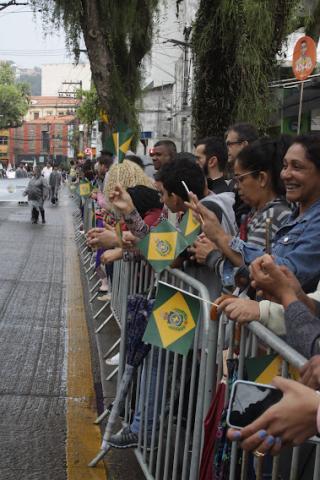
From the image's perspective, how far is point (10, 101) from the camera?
275 ft

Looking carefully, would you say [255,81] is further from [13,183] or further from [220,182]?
[13,183]

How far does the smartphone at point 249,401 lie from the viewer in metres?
1.71

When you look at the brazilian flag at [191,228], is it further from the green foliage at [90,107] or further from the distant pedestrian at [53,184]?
the distant pedestrian at [53,184]

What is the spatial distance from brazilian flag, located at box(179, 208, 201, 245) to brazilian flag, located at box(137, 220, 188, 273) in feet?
0.16

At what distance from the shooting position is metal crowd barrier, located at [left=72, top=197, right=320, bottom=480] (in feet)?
8.06

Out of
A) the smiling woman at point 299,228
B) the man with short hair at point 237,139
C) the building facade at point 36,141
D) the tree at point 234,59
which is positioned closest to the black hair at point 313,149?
the smiling woman at point 299,228

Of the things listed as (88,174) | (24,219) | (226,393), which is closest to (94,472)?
(226,393)

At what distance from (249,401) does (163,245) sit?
78.1 inches

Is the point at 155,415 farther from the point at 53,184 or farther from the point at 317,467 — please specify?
the point at 53,184

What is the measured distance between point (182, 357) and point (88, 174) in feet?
43.8

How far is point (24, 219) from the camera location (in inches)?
851

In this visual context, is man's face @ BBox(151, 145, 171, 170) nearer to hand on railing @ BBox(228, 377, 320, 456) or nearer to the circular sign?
the circular sign

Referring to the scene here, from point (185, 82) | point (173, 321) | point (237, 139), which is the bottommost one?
point (173, 321)

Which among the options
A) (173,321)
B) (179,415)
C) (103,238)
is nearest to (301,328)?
(173,321)
